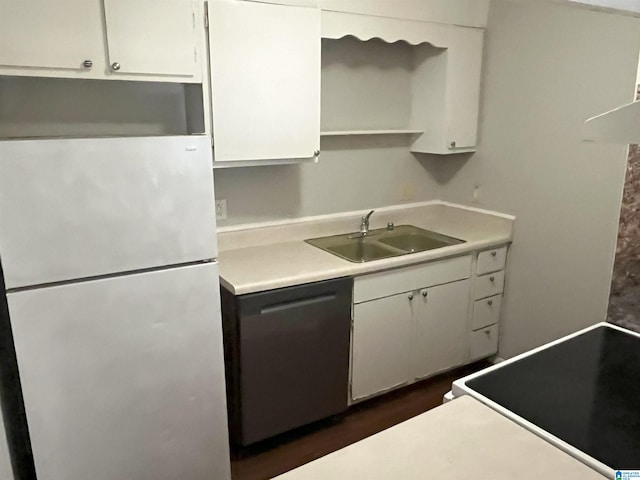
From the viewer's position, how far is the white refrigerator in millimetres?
1705

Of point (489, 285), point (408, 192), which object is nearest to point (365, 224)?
point (408, 192)

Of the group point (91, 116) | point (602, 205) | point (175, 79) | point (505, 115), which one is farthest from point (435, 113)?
point (91, 116)

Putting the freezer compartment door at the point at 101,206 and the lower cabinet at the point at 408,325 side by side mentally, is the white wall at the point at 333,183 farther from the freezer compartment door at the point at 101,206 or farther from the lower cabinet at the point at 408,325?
the freezer compartment door at the point at 101,206

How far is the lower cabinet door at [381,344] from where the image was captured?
106 inches

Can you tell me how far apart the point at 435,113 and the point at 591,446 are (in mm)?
2372

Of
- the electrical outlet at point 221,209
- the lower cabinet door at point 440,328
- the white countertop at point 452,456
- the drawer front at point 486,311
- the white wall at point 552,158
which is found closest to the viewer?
the white countertop at point 452,456

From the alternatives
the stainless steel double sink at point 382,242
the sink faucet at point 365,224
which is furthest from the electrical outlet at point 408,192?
the sink faucet at point 365,224

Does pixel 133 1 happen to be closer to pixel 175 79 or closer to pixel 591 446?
pixel 175 79

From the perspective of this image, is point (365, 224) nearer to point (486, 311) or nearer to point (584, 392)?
point (486, 311)

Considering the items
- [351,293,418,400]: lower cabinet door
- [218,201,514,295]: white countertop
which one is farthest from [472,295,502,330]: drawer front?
[351,293,418,400]: lower cabinet door

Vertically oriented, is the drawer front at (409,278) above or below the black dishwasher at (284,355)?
above

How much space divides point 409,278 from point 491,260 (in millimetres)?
665

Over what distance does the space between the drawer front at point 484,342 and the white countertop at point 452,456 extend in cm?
204

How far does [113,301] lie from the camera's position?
1863 millimetres
